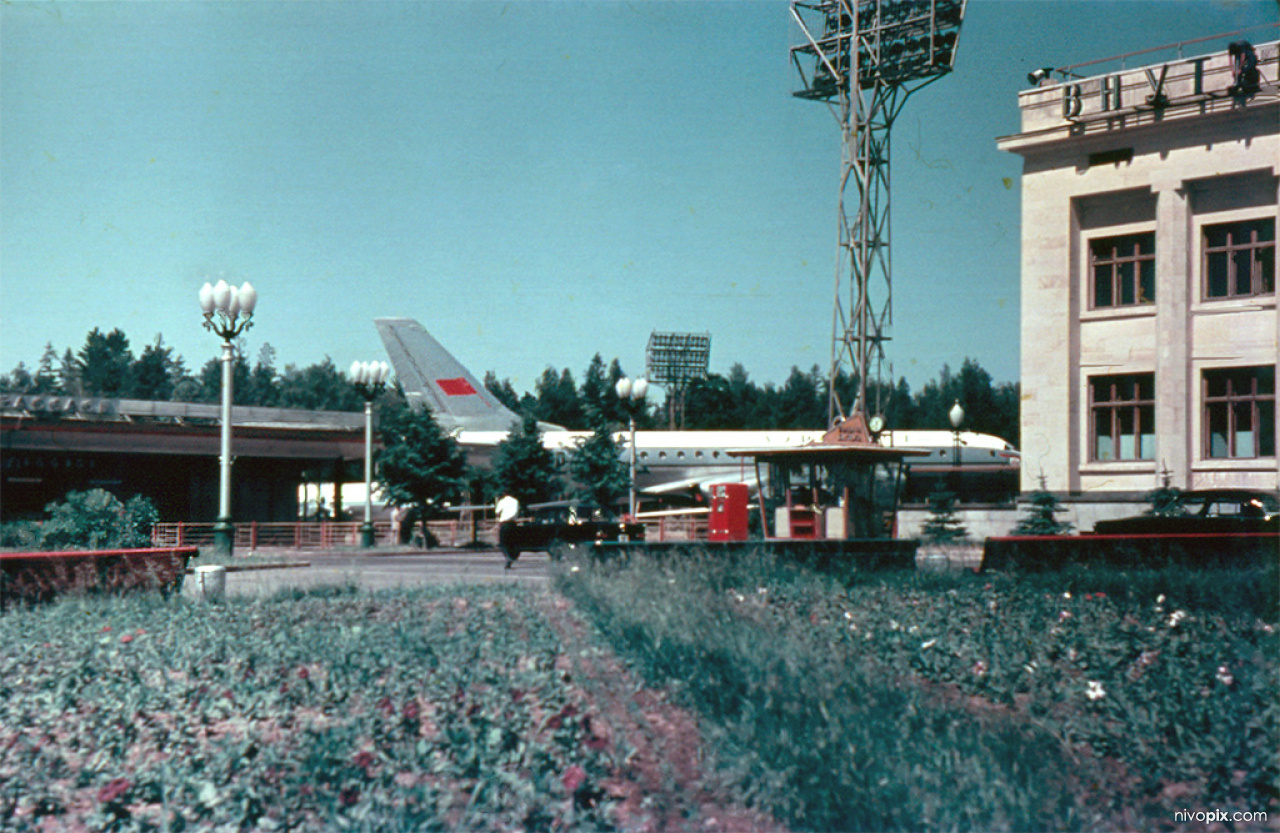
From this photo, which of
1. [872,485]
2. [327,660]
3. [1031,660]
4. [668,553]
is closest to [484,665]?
[327,660]

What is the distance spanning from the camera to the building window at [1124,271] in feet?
82.6

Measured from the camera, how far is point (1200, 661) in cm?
659

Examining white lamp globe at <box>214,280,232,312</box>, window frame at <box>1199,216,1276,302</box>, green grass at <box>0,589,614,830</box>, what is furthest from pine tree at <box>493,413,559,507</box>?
green grass at <box>0,589,614,830</box>

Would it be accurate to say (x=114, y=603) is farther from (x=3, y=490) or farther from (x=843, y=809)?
(x=3, y=490)

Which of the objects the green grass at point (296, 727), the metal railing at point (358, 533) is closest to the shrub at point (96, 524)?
the green grass at point (296, 727)

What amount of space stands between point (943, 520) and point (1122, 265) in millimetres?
8070

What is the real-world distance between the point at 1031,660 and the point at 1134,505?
20.4 metres

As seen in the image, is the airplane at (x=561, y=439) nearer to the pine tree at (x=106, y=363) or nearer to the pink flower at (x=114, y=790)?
the pink flower at (x=114, y=790)

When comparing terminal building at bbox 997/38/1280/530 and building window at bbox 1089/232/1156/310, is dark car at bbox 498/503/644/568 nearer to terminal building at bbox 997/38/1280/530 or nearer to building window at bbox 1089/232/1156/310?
terminal building at bbox 997/38/1280/530

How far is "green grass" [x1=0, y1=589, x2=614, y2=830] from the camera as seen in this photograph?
4570 millimetres

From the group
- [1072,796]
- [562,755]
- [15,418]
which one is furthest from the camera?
[15,418]

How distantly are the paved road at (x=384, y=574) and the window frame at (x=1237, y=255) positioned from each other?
1603 cm

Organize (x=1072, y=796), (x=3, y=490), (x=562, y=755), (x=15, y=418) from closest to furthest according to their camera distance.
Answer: (x=1072, y=796) → (x=562, y=755) → (x=3, y=490) → (x=15, y=418)

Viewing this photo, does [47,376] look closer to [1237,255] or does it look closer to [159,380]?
[159,380]
